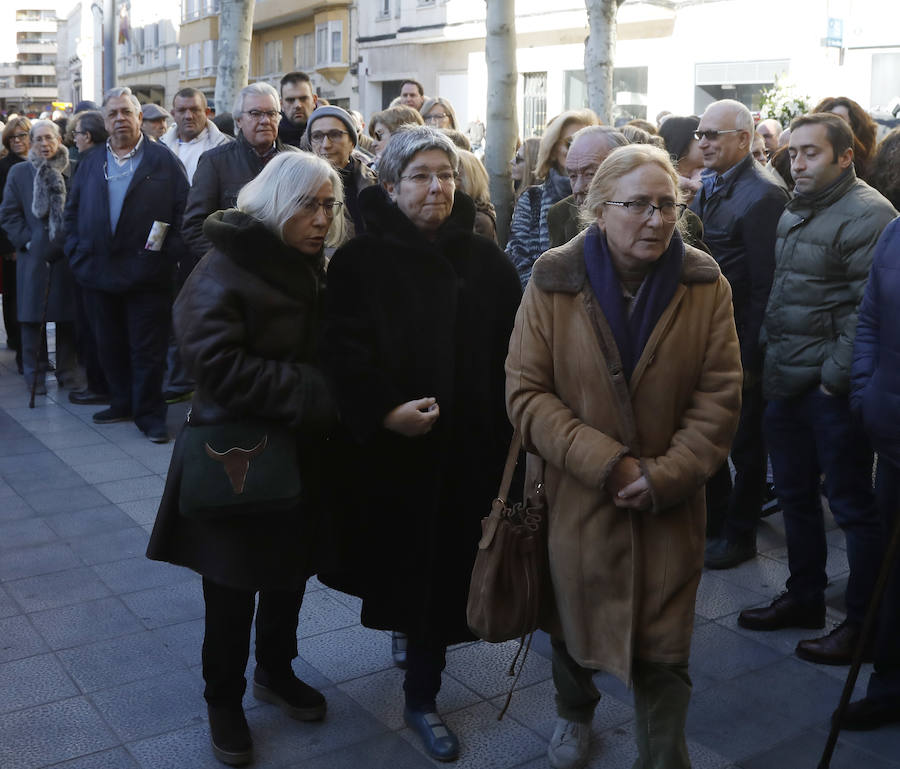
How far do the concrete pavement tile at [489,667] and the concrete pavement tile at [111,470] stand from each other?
127 inches

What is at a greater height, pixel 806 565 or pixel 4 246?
pixel 4 246

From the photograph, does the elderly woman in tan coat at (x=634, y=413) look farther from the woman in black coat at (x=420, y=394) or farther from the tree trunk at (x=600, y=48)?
the tree trunk at (x=600, y=48)

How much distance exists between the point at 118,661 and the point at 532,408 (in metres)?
2.15

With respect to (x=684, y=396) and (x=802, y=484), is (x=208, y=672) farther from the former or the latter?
(x=802, y=484)

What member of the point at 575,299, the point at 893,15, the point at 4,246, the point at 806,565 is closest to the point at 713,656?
the point at 806,565

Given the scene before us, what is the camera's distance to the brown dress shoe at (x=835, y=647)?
455cm

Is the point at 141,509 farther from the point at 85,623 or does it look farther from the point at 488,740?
the point at 488,740

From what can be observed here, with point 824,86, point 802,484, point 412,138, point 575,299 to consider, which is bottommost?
point 802,484

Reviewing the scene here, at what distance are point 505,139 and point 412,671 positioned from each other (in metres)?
7.65

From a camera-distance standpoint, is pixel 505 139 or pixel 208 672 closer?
pixel 208 672

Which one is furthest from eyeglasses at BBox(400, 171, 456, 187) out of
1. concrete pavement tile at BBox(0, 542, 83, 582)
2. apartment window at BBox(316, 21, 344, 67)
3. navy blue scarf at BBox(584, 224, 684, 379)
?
apartment window at BBox(316, 21, 344, 67)

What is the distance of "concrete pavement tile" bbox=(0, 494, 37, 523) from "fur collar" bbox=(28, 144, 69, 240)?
326 centimetres

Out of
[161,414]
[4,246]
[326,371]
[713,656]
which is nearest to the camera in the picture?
[326,371]

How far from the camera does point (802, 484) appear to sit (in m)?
4.89
